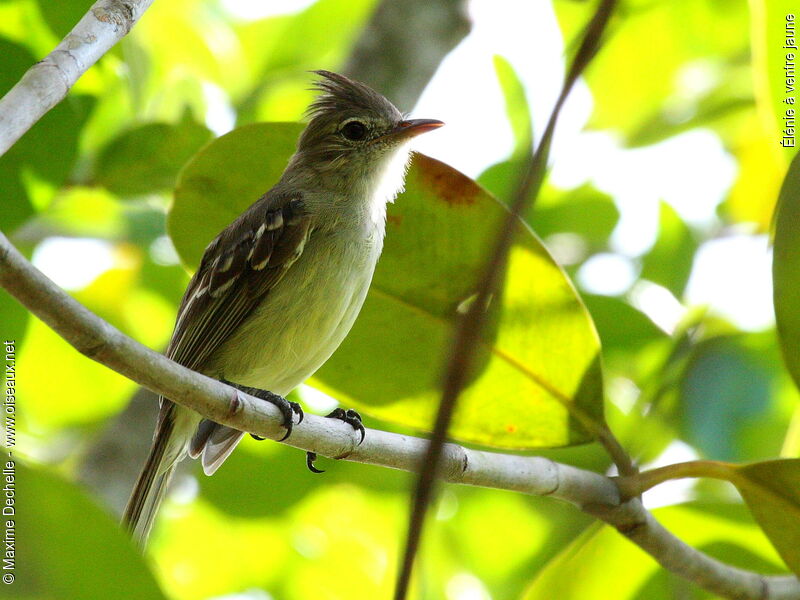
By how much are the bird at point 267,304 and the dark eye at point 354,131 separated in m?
0.50

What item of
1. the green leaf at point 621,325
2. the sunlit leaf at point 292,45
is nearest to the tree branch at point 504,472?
the green leaf at point 621,325

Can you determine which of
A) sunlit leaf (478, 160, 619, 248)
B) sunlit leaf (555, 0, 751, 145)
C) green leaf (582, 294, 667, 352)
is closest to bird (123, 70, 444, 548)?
sunlit leaf (478, 160, 619, 248)

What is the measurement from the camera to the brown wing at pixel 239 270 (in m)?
3.71

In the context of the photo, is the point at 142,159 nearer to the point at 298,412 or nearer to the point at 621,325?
the point at 298,412

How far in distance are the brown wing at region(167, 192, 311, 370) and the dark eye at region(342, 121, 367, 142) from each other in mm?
738

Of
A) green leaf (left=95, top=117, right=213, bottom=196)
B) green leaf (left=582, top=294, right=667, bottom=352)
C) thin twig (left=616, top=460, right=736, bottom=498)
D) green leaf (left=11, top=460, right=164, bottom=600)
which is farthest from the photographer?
green leaf (left=95, top=117, right=213, bottom=196)

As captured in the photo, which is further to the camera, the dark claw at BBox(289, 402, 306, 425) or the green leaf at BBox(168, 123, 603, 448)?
the green leaf at BBox(168, 123, 603, 448)

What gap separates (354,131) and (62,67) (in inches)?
95.7

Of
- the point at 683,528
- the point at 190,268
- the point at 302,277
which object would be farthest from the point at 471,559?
the point at 190,268

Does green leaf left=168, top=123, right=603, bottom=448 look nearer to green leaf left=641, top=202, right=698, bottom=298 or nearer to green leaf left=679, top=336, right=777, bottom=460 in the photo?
green leaf left=679, top=336, right=777, bottom=460

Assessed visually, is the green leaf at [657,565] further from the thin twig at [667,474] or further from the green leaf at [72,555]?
the green leaf at [72,555]

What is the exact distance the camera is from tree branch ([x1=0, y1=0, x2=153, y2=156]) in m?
2.05

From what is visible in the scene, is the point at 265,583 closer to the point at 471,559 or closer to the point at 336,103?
the point at 471,559

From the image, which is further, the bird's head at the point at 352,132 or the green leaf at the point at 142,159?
the bird's head at the point at 352,132
